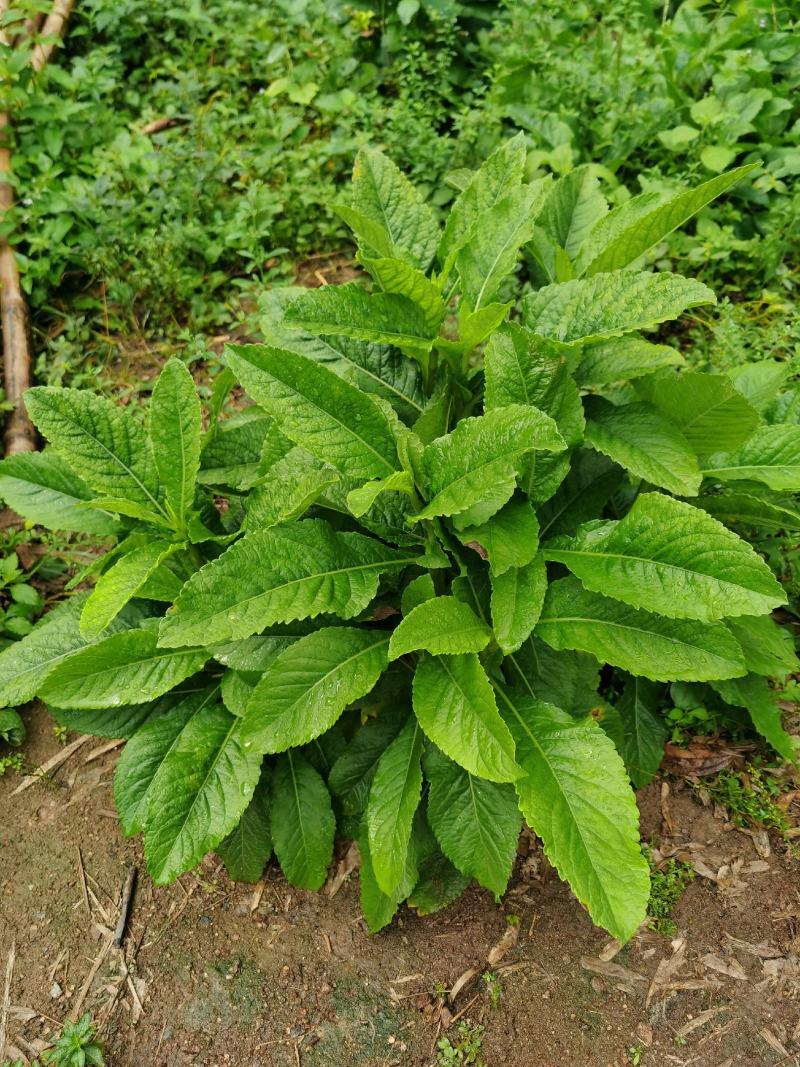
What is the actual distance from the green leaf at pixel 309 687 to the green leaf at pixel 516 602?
354 mm

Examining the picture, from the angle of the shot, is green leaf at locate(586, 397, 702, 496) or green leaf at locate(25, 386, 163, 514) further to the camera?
green leaf at locate(25, 386, 163, 514)

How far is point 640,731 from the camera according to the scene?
2.63 metres

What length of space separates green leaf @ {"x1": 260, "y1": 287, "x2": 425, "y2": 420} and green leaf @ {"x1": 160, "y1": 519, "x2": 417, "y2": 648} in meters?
0.50

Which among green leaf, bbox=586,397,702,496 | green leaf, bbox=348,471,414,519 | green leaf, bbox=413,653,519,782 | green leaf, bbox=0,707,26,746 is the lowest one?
green leaf, bbox=0,707,26,746

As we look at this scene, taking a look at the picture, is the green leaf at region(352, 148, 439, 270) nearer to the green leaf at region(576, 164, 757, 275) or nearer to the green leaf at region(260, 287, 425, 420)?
the green leaf at region(260, 287, 425, 420)

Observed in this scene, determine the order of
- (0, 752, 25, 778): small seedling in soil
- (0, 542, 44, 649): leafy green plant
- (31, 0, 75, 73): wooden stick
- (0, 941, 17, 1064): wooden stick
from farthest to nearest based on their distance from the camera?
(31, 0, 75, 73): wooden stick
(0, 542, 44, 649): leafy green plant
(0, 752, 25, 778): small seedling in soil
(0, 941, 17, 1064): wooden stick

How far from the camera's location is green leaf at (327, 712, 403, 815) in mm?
2490

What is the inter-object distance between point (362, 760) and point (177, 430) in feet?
3.73

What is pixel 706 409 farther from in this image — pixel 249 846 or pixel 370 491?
pixel 249 846

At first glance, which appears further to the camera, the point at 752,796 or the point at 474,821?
the point at 752,796

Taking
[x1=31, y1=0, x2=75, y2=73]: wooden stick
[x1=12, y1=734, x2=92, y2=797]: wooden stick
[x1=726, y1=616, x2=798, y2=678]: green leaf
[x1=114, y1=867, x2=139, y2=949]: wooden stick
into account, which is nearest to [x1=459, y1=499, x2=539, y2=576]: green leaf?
[x1=726, y1=616, x2=798, y2=678]: green leaf

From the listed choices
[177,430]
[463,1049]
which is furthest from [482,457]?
[463,1049]

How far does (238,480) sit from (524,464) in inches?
36.0

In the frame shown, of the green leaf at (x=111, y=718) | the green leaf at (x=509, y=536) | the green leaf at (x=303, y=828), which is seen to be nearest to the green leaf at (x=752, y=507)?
the green leaf at (x=509, y=536)
